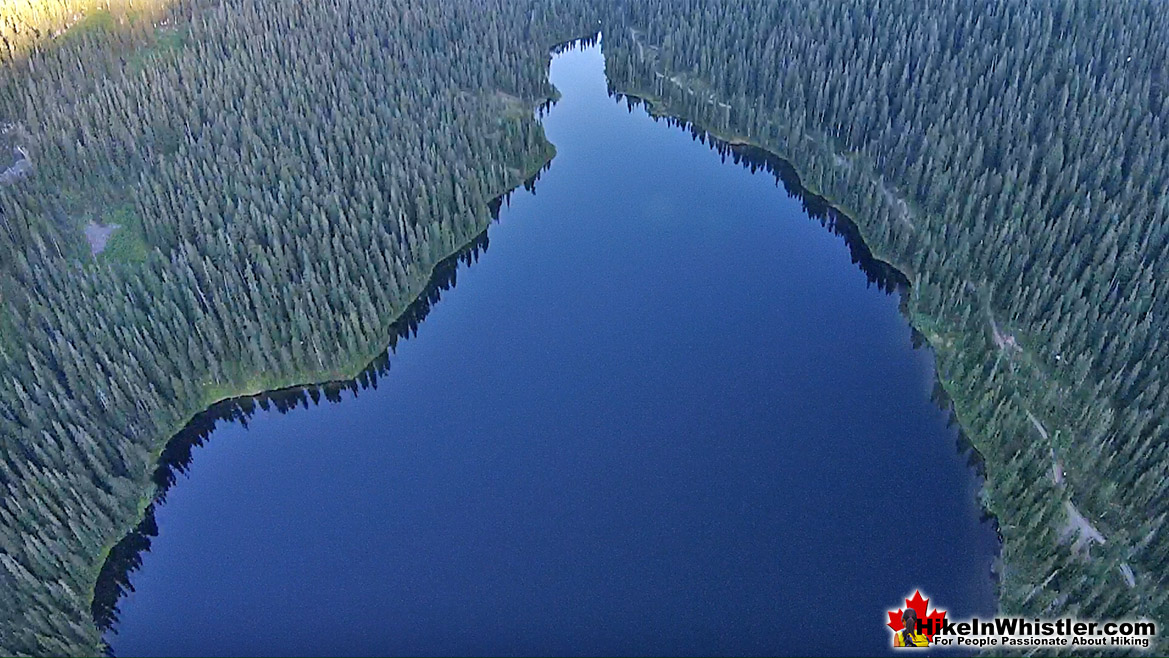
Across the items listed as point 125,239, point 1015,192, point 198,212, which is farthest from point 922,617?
point 125,239

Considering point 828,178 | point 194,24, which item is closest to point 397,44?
point 194,24

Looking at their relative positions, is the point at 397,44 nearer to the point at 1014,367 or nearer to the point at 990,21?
the point at 990,21

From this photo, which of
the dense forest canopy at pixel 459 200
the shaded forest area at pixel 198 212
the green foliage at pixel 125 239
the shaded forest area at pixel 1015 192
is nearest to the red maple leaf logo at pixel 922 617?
the shaded forest area at pixel 1015 192

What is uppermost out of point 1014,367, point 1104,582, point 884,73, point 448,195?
point 884,73

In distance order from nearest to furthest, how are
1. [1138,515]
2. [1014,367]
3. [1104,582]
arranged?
[1104,582], [1138,515], [1014,367]

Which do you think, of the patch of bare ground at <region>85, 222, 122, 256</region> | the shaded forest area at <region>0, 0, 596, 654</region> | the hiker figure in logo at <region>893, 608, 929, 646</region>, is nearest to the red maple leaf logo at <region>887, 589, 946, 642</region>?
the hiker figure in logo at <region>893, 608, 929, 646</region>
